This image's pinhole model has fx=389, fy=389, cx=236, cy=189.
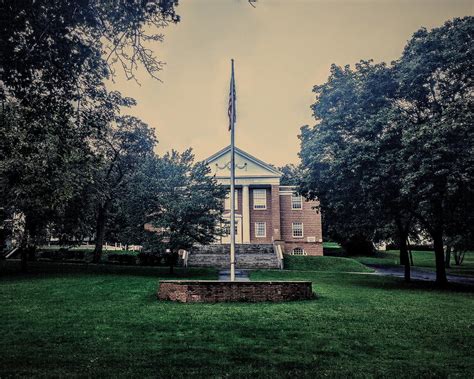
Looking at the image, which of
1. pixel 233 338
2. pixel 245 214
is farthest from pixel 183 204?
A: pixel 245 214

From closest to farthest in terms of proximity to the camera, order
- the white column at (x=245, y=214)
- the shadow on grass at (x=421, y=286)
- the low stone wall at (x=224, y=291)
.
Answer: the low stone wall at (x=224, y=291), the shadow on grass at (x=421, y=286), the white column at (x=245, y=214)

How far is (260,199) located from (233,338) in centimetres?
3696

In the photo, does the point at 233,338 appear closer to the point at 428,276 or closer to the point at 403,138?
the point at 403,138

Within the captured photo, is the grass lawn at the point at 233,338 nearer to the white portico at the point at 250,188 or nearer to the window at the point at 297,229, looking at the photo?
the white portico at the point at 250,188

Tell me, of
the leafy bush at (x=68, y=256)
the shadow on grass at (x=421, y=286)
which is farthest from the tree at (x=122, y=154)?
the shadow on grass at (x=421, y=286)

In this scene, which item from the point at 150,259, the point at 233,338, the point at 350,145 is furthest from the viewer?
the point at 150,259

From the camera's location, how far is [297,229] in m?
44.5

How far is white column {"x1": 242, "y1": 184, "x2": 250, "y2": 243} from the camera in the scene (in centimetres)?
4325

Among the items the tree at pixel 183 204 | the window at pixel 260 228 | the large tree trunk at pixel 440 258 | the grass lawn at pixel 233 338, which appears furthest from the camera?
the window at pixel 260 228

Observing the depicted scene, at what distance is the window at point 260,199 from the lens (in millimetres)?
44312

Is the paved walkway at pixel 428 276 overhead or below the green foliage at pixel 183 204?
below

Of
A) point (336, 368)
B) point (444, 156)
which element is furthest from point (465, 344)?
point (444, 156)

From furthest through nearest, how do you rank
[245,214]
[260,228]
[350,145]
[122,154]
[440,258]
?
[260,228] < [245,214] < [122,154] < [440,258] < [350,145]

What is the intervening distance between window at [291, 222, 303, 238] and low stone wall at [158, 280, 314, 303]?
103ft
